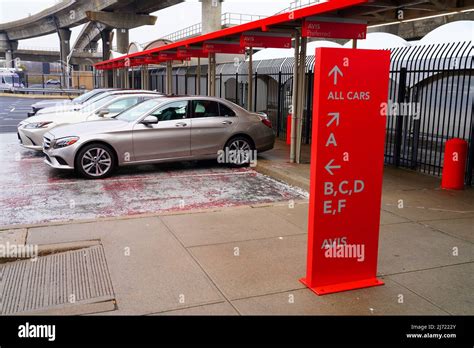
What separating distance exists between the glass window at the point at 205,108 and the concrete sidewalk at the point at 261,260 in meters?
3.77

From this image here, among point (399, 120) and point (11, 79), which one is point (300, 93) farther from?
point (11, 79)

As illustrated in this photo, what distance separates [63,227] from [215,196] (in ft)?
9.44

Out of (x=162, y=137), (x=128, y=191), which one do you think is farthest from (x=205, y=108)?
(x=128, y=191)

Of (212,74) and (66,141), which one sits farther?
(212,74)

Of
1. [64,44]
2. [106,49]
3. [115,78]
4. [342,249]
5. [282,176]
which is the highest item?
[64,44]

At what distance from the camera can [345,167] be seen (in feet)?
14.1

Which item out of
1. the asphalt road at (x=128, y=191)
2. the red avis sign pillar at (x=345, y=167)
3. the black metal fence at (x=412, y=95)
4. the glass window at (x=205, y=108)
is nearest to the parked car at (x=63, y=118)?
the asphalt road at (x=128, y=191)

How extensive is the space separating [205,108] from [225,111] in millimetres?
487

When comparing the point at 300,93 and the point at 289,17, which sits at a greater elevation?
the point at 289,17

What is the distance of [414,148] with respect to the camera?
409 inches

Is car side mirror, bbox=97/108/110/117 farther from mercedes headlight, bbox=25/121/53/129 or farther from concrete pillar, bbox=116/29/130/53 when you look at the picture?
concrete pillar, bbox=116/29/130/53
